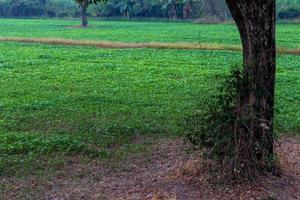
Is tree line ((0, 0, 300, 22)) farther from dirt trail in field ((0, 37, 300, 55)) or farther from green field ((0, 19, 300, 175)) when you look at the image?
green field ((0, 19, 300, 175))

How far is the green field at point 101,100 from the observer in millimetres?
9602

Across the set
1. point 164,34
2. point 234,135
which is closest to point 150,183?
point 234,135

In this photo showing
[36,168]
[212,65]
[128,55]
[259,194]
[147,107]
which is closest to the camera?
[259,194]

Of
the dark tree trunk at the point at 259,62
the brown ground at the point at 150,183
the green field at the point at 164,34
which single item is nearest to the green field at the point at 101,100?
the dark tree trunk at the point at 259,62

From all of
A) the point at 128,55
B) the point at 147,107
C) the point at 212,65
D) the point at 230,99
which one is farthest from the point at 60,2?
the point at 230,99

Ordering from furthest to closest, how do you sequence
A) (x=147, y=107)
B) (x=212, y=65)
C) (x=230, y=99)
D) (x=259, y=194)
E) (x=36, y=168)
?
(x=212, y=65), (x=147, y=107), (x=36, y=168), (x=230, y=99), (x=259, y=194)

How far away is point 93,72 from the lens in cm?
2047

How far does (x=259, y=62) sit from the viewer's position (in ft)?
22.6

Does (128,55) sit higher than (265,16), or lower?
lower

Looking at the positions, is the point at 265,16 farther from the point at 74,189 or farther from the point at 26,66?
the point at 26,66

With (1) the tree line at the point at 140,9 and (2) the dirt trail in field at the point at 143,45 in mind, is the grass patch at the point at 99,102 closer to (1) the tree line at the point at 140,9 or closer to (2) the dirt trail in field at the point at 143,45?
(2) the dirt trail in field at the point at 143,45

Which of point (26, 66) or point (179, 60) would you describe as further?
point (179, 60)

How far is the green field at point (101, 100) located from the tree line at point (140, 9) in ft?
131

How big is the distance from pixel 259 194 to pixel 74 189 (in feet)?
8.64
